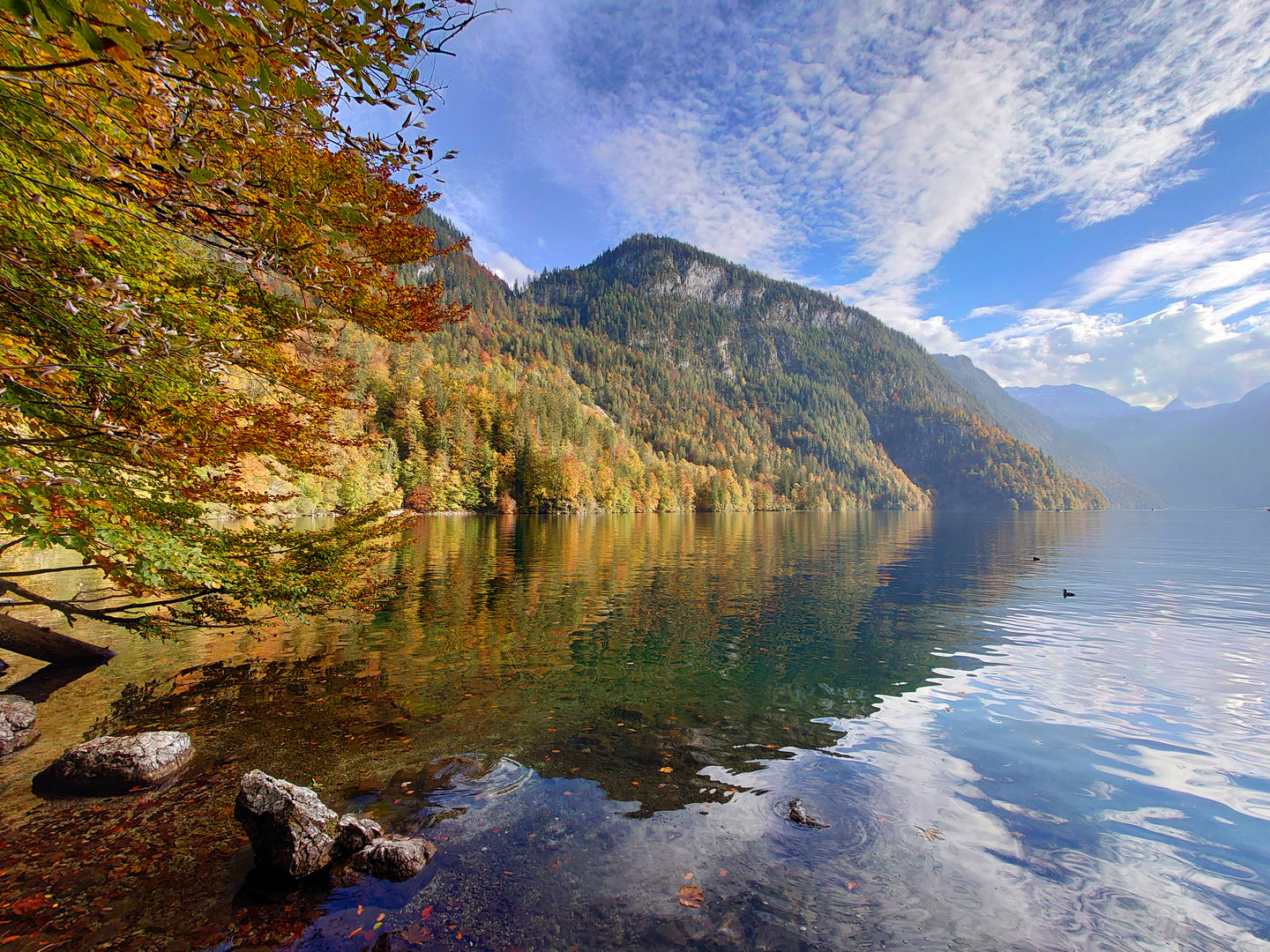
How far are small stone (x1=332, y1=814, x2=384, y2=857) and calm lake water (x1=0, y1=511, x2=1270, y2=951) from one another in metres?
0.51

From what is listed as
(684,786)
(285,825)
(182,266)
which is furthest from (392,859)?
(182,266)

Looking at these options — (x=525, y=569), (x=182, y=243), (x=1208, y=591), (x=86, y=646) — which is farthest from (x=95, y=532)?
(x=1208, y=591)

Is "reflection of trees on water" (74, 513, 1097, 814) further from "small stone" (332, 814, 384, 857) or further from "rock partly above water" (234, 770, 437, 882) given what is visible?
"rock partly above water" (234, 770, 437, 882)

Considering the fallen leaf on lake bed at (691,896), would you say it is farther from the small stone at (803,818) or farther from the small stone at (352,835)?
the small stone at (352,835)

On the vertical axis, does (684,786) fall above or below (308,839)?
below

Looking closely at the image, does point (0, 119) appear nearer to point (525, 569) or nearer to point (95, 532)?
point (95, 532)

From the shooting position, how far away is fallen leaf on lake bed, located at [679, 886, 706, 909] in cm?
704

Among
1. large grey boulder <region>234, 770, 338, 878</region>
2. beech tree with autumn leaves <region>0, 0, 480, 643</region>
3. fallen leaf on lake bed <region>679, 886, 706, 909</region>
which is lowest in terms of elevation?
fallen leaf on lake bed <region>679, 886, 706, 909</region>

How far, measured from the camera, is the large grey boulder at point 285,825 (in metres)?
6.99

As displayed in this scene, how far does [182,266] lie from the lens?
33.5 ft

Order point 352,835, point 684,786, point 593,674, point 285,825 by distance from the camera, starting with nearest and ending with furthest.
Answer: point 285,825 < point 352,835 < point 684,786 < point 593,674

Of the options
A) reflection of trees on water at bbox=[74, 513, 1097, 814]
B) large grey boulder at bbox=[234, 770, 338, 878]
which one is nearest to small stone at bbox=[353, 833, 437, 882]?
large grey boulder at bbox=[234, 770, 338, 878]

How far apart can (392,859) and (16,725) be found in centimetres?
969

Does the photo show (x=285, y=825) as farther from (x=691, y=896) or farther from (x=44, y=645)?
(x=44, y=645)
